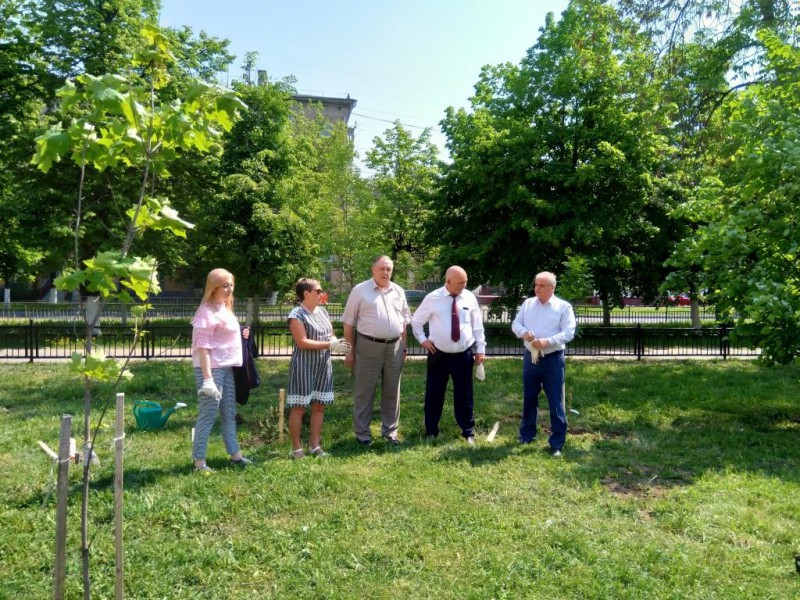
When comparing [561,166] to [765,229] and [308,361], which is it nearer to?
[765,229]

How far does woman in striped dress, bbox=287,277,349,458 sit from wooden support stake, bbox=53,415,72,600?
3098mm

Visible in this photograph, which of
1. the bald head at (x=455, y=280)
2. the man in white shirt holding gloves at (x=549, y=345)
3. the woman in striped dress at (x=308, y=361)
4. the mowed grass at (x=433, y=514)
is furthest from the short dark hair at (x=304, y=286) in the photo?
the man in white shirt holding gloves at (x=549, y=345)

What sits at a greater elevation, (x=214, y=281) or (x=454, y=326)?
(x=214, y=281)

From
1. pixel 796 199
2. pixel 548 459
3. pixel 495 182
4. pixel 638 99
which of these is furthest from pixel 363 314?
pixel 638 99

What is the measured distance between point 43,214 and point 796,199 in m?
18.1

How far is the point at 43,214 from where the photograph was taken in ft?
57.6

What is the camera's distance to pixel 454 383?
6.65m

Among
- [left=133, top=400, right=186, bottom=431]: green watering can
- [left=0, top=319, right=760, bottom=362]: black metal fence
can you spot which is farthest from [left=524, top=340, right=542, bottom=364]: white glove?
[left=0, top=319, right=760, bottom=362]: black metal fence

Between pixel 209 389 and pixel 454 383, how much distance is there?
2.65 metres

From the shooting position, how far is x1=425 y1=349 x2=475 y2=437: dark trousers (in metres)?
6.54

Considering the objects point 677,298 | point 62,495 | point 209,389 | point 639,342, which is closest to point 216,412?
point 209,389

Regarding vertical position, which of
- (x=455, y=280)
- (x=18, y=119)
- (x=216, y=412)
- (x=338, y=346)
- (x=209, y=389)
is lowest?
(x=216, y=412)

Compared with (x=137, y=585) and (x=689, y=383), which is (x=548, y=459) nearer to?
(x=137, y=585)

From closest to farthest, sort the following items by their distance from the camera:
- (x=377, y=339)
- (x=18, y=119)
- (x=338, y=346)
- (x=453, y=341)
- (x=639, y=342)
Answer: (x=338, y=346), (x=377, y=339), (x=453, y=341), (x=639, y=342), (x=18, y=119)
